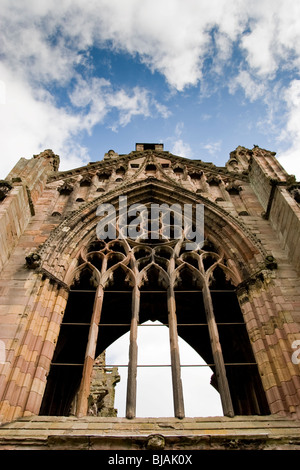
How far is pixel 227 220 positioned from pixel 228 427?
566cm

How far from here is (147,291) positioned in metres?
8.46

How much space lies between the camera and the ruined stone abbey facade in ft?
18.6

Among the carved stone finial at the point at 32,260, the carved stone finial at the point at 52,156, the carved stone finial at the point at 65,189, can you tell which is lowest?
the carved stone finial at the point at 32,260

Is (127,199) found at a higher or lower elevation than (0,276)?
higher

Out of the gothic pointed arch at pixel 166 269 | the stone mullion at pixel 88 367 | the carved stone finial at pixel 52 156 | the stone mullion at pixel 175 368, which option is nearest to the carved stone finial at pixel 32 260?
the gothic pointed arch at pixel 166 269

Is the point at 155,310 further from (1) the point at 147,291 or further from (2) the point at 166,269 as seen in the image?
(1) the point at 147,291

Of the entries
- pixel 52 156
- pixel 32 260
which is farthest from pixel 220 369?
pixel 52 156

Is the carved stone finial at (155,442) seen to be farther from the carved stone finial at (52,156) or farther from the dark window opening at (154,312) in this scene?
the carved stone finial at (52,156)

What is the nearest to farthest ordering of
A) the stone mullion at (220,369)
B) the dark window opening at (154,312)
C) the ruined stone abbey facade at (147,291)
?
the ruined stone abbey facade at (147,291) < the stone mullion at (220,369) < the dark window opening at (154,312)

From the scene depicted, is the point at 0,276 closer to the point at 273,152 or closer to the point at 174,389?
the point at 174,389

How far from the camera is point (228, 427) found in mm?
5531

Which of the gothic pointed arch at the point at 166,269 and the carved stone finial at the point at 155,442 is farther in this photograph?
the gothic pointed arch at the point at 166,269

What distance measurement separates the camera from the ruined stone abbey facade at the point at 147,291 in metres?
5.66
